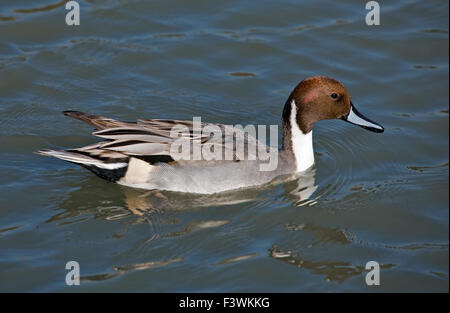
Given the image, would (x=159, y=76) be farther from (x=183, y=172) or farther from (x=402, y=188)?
(x=402, y=188)

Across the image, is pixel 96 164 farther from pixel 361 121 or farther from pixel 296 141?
pixel 361 121

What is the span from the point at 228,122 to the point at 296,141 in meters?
1.10

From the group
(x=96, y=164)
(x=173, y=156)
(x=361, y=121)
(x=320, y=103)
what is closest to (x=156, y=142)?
(x=173, y=156)

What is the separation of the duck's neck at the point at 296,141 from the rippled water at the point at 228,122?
0.21 metres

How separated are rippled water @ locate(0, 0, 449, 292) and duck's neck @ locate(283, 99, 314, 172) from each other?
8.2 inches

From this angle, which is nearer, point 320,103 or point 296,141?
point 320,103

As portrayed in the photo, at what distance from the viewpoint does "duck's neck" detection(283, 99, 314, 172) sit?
24.2ft

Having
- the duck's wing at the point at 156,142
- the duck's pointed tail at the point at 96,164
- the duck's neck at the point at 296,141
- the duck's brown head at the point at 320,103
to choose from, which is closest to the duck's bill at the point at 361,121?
the duck's brown head at the point at 320,103

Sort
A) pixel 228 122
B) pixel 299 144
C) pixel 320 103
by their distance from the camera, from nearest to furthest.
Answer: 1. pixel 320 103
2. pixel 299 144
3. pixel 228 122

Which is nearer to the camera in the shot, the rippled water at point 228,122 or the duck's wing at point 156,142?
the rippled water at point 228,122

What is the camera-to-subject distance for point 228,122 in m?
8.19

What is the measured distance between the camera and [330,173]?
295 inches

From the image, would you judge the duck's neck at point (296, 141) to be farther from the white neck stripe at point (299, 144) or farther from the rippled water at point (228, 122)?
the rippled water at point (228, 122)

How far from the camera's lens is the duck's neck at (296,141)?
7.37 meters
